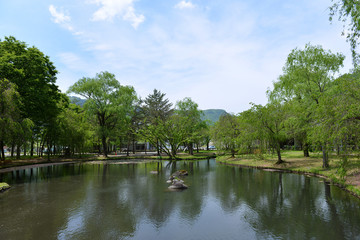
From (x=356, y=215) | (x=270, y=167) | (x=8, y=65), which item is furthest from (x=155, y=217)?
(x=8, y=65)

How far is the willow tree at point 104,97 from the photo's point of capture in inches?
1747

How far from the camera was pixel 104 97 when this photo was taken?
44969 millimetres

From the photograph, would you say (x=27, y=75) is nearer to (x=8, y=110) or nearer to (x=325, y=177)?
(x=8, y=110)

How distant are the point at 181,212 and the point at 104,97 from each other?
38364 mm

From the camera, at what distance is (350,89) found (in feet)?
44.4

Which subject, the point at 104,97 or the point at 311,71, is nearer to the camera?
the point at 311,71

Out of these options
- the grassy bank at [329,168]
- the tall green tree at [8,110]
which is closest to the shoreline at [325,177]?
the grassy bank at [329,168]

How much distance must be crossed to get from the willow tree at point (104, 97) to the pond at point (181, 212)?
27.6 m

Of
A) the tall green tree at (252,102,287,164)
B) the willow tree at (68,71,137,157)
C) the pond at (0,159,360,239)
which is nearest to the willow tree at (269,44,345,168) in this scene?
the tall green tree at (252,102,287,164)

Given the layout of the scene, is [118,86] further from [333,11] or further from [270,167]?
[333,11]

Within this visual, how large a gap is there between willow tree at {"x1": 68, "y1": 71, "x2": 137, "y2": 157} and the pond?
27581 mm

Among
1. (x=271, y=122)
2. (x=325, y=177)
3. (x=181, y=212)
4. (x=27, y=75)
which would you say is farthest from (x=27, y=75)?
(x=325, y=177)

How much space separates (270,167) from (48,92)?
36092 millimetres

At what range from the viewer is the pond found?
9.16 metres
